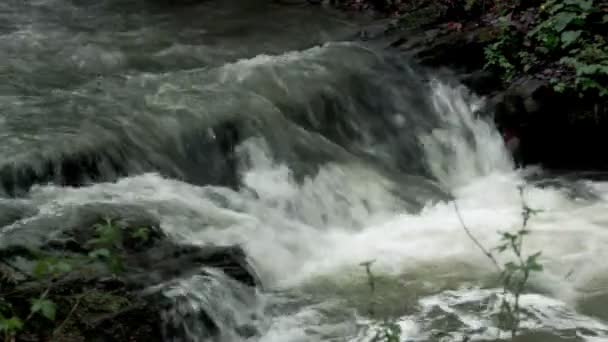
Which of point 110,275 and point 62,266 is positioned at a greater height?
point 62,266

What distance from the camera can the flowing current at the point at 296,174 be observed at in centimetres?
526

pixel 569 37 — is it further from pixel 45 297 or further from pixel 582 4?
pixel 45 297

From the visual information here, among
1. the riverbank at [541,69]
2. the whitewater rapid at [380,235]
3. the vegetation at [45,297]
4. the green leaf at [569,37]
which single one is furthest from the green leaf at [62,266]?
the green leaf at [569,37]

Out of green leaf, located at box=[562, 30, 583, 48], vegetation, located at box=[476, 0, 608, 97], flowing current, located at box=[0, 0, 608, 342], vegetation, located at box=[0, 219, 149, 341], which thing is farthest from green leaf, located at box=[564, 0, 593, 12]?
vegetation, located at box=[0, 219, 149, 341]

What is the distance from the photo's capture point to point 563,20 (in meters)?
8.64

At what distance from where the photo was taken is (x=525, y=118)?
27.9 feet

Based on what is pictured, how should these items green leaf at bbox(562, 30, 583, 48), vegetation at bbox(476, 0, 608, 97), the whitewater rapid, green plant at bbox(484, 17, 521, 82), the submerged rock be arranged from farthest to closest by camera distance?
green plant at bbox(484, 17, 521, 82)
green leaf at bbox(562, 30, 583, 48)
vegetation at bbox(476, 0, 608, 97)
the whitewater rapid
the submerged rock

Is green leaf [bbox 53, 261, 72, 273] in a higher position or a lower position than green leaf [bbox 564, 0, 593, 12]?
lower

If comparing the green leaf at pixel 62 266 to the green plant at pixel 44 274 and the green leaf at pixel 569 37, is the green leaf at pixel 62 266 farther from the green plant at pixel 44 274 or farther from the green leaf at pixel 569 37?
the green leaf at pixel 569 37

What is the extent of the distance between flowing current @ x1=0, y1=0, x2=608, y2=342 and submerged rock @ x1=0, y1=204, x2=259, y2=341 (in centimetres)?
8

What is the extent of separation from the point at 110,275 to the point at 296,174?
9.80 feet

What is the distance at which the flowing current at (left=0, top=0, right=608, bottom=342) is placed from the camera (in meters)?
5.26

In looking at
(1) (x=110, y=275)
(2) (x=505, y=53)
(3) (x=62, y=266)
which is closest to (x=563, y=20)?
(2) (x=505, y=53)

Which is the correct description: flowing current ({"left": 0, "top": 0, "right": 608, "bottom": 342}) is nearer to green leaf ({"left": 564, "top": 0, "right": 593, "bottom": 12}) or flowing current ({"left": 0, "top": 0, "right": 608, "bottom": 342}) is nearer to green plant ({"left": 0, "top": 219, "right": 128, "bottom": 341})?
green plant ({"left": 0, "top": 219, "right": 128, "bottom": 341})
